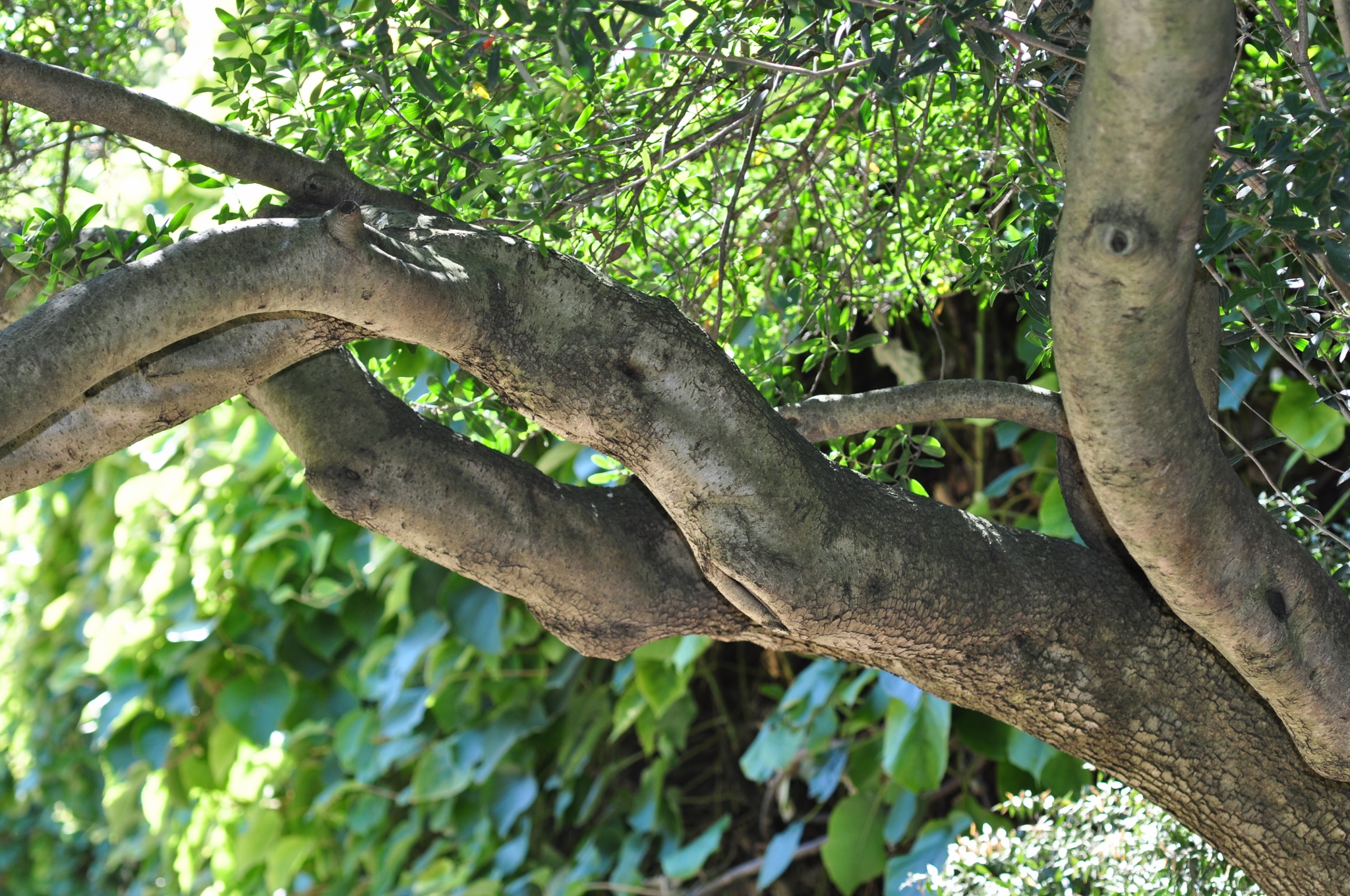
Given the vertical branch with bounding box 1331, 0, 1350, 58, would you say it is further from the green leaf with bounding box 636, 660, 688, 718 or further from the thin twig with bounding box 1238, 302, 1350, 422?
the green leaf with bounding box 636, 660, 688, 718

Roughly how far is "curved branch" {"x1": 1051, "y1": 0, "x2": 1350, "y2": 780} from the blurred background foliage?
5.5 inches

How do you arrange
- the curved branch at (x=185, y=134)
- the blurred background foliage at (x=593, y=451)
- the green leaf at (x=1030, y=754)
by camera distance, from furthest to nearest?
the green leaf at (x=1030, y=754) < the blurred background foliage at (x=593, y=451) < the curved branch at (x=185, y=134)

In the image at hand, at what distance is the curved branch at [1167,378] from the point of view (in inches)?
25.4

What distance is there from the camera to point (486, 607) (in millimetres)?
2781

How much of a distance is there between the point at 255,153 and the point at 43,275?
0.72 ft

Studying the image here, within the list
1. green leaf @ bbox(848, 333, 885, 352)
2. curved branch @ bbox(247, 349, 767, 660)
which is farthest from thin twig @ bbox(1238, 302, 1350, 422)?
curved branch @ bbox(247, 349, 767, 660)

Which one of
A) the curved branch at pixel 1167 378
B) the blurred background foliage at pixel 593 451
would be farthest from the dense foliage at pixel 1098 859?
the curved branch at pixel 1167 378

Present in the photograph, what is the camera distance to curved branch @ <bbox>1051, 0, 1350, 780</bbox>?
0.65m

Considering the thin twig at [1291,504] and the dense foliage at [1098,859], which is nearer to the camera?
the thin twig at [1291,504]

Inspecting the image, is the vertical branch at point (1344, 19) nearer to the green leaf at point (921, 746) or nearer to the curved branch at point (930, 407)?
the curved branch at point (930, 407)

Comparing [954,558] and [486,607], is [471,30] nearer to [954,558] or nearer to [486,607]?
[954,558]

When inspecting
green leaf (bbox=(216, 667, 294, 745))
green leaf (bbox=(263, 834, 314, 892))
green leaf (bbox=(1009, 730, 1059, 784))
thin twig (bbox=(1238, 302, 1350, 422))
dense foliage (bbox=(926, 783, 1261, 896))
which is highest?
thin twig (bbox=(1238, 302, 1350, 422))

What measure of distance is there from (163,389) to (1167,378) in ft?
2.62

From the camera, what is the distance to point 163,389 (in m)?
0.97
